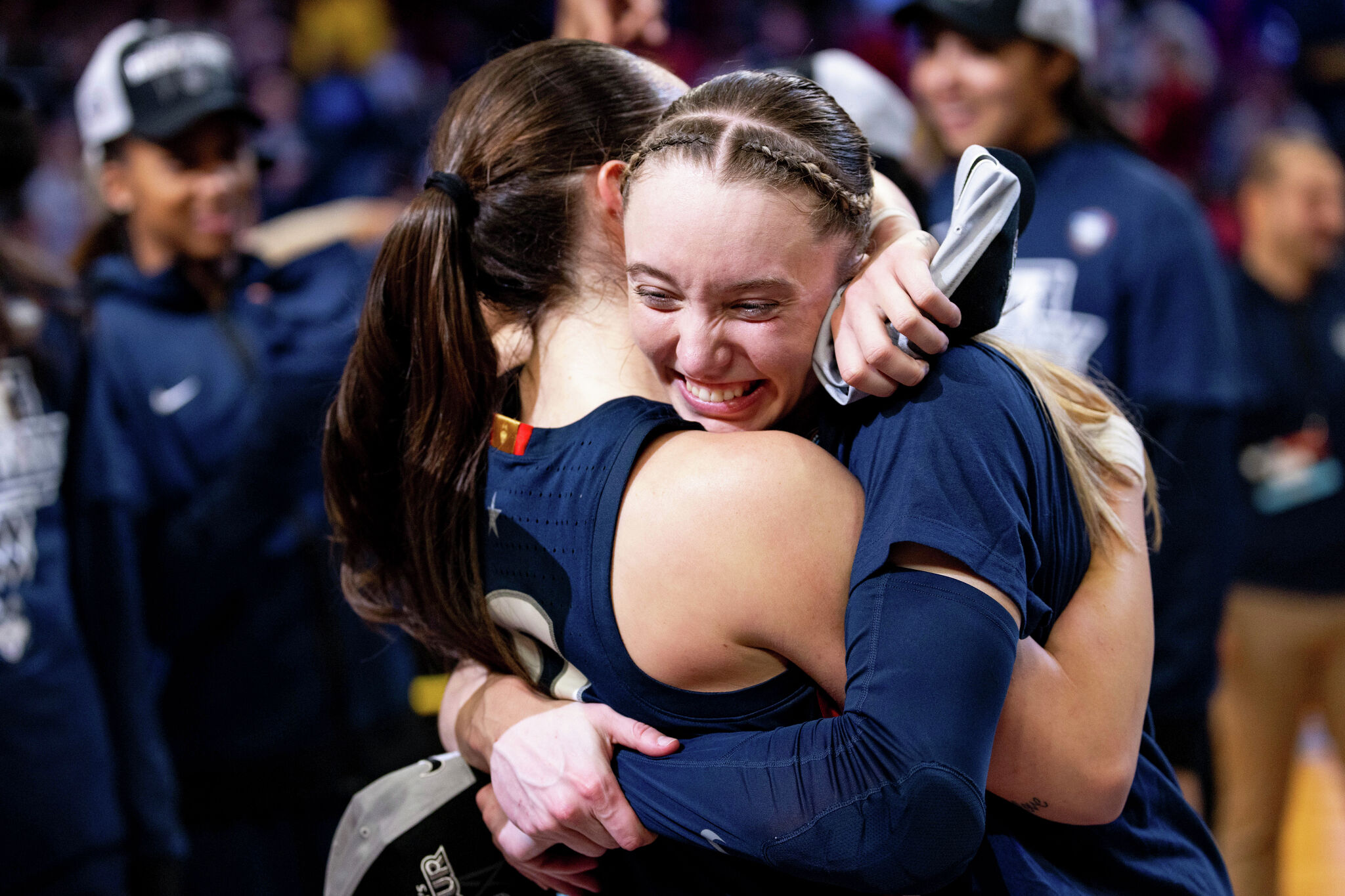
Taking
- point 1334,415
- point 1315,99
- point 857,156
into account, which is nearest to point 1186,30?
point 1315,99

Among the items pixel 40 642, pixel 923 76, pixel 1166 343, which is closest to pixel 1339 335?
pixel 1166 343

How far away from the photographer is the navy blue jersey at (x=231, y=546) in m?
2.56

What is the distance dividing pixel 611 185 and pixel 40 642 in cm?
151

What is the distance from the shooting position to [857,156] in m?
1.17

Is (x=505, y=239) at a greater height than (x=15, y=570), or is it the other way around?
(x=505, y=239)

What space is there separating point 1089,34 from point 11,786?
2.71 meters

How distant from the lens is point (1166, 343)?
2.60 meters

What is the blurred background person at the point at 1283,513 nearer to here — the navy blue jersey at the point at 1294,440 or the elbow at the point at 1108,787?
the navy blue jersey at the point at 1294,440

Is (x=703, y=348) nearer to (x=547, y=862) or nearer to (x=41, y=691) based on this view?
(x=547, y=862)

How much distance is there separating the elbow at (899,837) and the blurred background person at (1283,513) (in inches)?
111

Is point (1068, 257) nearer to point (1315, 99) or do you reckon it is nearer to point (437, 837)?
point (437, 837)

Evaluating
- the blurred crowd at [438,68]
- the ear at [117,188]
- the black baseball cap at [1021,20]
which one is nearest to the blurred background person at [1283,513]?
the black baseball cap at [1021,20]

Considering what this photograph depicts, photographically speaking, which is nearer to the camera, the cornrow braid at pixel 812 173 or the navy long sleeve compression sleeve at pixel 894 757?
the navy long sleeve compression sleeve at pixel 894 757

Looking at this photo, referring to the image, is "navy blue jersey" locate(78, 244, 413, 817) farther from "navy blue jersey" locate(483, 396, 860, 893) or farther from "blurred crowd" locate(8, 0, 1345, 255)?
"blurred crowd" locate(8, 0, 1345, 255)
